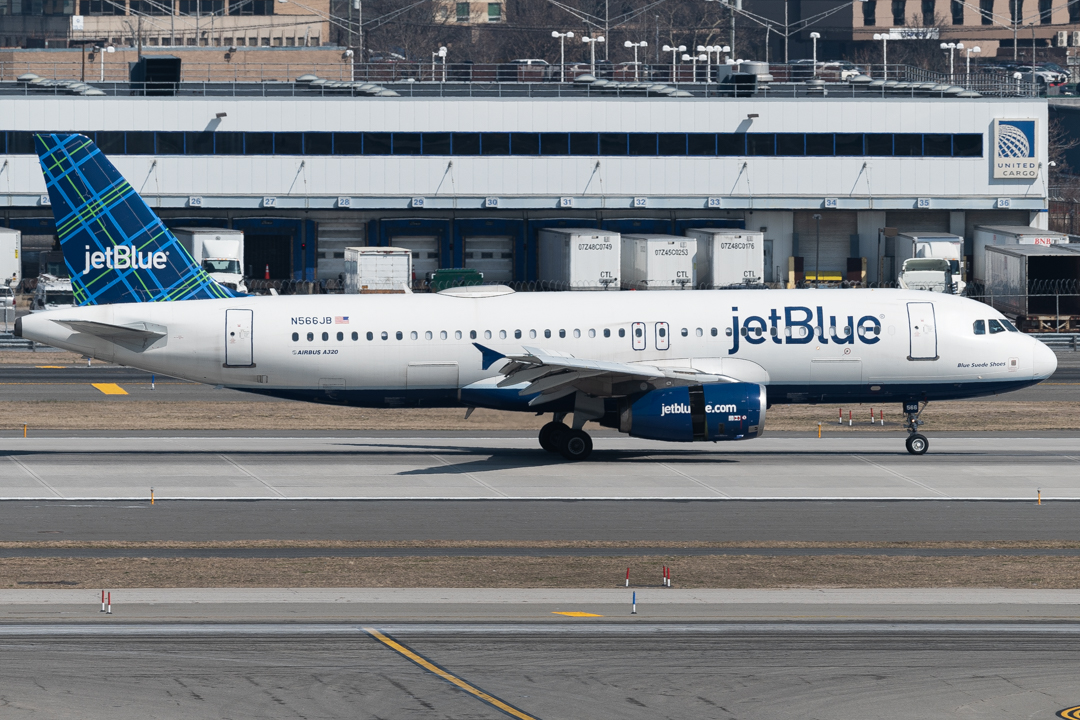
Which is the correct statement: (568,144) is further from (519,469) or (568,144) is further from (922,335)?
(519,469)

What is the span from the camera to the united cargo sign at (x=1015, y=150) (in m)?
96.8

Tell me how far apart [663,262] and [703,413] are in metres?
51.1

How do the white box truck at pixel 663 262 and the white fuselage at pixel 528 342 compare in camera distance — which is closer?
the white fuselage at pixel 528 342

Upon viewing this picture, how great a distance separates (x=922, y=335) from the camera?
41750mm

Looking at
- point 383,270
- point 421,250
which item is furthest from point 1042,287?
point 421,250

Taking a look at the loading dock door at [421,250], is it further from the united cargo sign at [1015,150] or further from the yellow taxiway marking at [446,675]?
the yellow taxiway marking at [446,675]

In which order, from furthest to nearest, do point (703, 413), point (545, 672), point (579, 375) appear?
point (579, 375) → point (703, 413) → point (545, 672)

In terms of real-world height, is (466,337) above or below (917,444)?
above

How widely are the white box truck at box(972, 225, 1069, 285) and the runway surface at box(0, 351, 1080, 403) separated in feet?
81.0

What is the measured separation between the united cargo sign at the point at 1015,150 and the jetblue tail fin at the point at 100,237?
227 ft

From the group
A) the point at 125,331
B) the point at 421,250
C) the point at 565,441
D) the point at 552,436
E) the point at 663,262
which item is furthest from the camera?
the point at 421,250

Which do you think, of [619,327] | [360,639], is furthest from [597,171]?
[360,639]

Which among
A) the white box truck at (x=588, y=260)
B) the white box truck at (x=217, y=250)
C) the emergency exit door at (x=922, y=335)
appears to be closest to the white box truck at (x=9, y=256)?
the white box truck at (x=217, y=250)

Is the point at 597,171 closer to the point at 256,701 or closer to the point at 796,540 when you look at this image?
the point at 796,540
